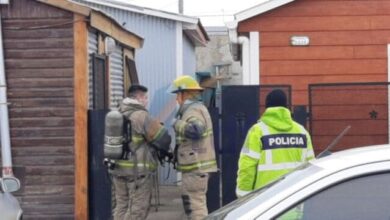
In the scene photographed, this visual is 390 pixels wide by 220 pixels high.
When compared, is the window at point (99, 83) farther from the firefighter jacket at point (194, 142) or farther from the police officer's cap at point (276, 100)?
the police officer's cap at point (276, 100)

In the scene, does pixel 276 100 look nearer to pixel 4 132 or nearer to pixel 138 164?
pixel 138 164

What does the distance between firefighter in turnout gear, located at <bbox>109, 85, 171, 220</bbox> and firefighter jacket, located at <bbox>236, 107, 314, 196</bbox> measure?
7.08 ft

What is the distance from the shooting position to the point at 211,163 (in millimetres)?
9242

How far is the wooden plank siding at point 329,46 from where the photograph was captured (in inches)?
496

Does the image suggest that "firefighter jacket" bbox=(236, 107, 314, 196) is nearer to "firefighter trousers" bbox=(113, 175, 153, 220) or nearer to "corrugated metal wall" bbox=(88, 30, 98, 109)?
"firefighter trousers" bbox=(113, 175, 153, 220)

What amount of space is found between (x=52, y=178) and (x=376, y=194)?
21.8ft

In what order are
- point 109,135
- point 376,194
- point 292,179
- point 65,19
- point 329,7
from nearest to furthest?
Result: point 376,194, point 292,179, point 109,135, point 65,19, point 329,7

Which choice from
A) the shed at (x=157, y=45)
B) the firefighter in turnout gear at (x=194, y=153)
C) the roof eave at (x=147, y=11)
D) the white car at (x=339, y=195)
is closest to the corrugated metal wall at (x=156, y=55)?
the shed at (x=157, y=45)

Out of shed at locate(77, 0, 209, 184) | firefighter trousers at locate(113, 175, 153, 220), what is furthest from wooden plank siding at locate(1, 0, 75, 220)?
shed at locate(77, 0, 209, 184)

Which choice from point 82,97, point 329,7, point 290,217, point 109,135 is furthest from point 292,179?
point 329,7

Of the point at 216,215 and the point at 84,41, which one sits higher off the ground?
the point at 84,41

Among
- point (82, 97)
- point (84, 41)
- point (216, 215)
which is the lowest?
point (216, 215)

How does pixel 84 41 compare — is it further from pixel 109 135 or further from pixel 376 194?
pixel 376 194

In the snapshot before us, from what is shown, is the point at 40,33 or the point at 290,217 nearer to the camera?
the point at 290,217
